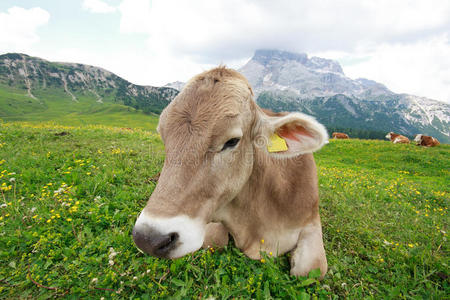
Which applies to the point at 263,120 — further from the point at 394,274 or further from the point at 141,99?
the point at 141,99

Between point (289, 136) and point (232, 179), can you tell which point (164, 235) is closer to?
point (232, 179)

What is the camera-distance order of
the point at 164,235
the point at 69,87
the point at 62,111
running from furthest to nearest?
the point at 69,87, the point at 62,111, the point at 164,235

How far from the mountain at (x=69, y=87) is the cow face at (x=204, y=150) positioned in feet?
371

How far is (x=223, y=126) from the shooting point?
2033mm

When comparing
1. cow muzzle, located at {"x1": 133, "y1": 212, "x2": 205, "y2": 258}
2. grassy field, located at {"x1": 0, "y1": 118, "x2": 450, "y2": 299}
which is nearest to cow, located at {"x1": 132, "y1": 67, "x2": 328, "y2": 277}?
cow muzzle, located at {"x1": 133, "y1": 212, "x2": 205, "y2": 258}

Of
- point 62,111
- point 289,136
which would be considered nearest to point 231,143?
point 289,136

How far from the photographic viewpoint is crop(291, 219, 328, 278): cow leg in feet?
9.14

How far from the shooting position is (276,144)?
2.53 m

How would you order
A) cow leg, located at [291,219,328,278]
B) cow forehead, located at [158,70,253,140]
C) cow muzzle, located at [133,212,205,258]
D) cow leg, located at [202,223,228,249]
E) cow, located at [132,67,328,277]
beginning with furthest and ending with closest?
cow leg, located at [202,223,228,249], cow leg, located at [291,219,328,278], cow forehead, located at [158,70,253,140], cow, located at [132,67,328,277], cow muzzle, located at [133,212,205,258]

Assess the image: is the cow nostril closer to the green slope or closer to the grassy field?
the grassy field

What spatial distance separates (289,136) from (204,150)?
119 cm

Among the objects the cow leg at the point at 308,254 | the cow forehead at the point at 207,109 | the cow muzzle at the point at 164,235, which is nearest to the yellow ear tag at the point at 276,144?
the cow forehead at the point at 207,109

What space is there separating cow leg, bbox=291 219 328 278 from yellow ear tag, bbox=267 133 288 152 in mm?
1435

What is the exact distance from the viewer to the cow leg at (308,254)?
9.14ft
